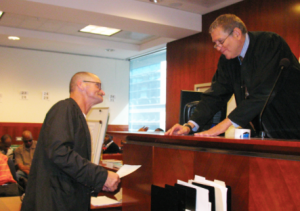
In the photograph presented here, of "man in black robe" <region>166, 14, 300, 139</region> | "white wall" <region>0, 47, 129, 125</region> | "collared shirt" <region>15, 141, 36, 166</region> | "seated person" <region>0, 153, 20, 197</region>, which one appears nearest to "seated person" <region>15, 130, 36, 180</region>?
"collared shirt" <region>15, 141, 36, 166</region>

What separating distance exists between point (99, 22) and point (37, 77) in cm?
329

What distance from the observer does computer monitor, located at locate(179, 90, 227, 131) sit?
2408mm

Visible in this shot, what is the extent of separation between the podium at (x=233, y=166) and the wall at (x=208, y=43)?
9.92 feet

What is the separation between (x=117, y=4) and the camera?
4664mm

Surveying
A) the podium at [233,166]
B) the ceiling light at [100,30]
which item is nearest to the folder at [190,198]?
the podium at [233,166]

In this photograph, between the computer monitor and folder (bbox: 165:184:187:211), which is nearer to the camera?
folder (bbox: 165:184:187:211)

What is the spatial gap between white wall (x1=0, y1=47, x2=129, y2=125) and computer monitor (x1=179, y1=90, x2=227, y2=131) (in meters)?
5.36

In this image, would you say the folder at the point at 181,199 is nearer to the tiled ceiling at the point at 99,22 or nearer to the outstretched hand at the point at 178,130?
the outstretched hand at the point at 178,130

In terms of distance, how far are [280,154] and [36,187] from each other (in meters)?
1.12

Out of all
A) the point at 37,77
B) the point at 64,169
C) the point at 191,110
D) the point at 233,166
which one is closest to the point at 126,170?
the point at 64,169

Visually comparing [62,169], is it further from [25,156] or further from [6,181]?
[25,156]

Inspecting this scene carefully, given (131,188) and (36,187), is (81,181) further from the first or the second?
(131,188)

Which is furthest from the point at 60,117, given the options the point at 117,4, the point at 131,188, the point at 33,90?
the point at 33,90

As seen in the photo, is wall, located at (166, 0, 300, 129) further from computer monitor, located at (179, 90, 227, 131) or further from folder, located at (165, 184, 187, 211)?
folder, located at (165, 184, 187, 211)
